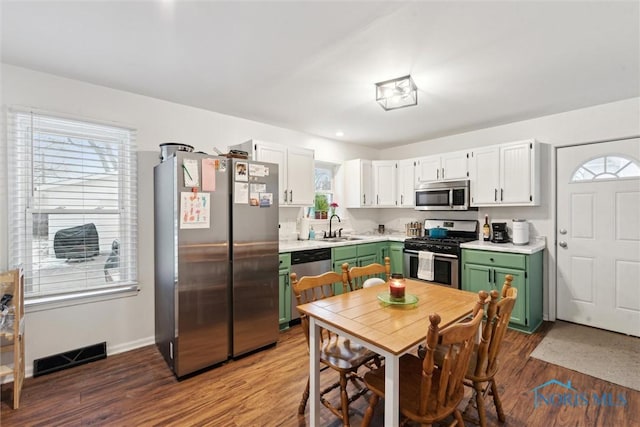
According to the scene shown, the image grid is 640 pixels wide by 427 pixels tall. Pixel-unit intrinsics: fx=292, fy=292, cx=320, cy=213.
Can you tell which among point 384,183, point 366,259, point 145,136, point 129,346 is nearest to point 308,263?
point 366,259

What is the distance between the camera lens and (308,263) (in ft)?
11.1

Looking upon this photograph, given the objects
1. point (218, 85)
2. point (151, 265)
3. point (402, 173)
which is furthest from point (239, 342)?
point (402, 173)

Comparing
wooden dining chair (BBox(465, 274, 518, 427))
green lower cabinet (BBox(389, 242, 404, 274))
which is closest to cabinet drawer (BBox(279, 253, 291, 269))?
green lower cabinet (BBox(389, 242, 404, 274))

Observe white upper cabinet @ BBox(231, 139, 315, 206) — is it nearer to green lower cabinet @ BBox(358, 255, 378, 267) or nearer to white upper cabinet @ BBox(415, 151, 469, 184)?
green lower cabinet @ BBox(358, 255, 378, 267)

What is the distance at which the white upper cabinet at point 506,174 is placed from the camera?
3311mm

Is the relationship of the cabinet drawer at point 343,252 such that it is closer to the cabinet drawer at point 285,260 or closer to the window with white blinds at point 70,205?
the cabinet drawer at point 285,260

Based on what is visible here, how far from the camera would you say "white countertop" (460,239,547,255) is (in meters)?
3.07

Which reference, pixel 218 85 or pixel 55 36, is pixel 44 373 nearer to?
pixel 55 36

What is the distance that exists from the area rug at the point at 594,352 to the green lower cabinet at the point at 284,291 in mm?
2370

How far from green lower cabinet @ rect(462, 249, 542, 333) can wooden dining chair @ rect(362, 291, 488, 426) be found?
212 cm

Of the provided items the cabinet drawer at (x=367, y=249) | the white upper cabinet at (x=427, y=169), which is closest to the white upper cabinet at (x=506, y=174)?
the white upper cabinet at (x=427, y=169)

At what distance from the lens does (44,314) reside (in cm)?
238

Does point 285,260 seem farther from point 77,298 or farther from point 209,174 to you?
point 77,298

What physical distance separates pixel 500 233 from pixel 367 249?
5.42 feet
